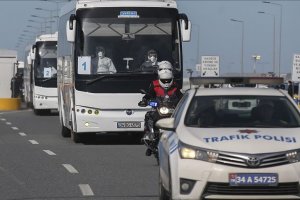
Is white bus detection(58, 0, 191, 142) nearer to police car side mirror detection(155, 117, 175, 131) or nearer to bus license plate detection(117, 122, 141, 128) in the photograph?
bus license plate detection(117, 122, 141, 128)

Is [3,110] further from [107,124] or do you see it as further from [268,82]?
[268,82]

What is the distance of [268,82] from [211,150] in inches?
81.7

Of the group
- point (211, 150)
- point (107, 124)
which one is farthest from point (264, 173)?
point (107, 124)

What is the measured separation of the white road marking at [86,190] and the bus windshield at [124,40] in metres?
8.20

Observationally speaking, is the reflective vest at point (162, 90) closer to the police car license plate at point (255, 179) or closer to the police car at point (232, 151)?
the police car at point (232, 151)

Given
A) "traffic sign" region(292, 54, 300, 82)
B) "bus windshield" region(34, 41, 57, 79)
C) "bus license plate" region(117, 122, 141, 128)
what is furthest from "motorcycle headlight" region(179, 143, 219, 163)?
"bus windshield" region(34, 41, 57, 79)

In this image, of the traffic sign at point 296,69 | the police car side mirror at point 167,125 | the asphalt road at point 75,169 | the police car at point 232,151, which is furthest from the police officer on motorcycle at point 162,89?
the traffic sign at point 296,69

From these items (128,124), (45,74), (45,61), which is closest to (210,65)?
(45,61)

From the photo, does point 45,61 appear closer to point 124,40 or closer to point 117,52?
point 124,40

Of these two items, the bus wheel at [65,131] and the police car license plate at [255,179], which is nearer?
the police car license plate at [255,179]

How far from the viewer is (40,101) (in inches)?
1631

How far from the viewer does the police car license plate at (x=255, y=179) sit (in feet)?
32.3

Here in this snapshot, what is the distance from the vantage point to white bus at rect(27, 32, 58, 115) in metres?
41.3

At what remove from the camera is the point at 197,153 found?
33.4ft
